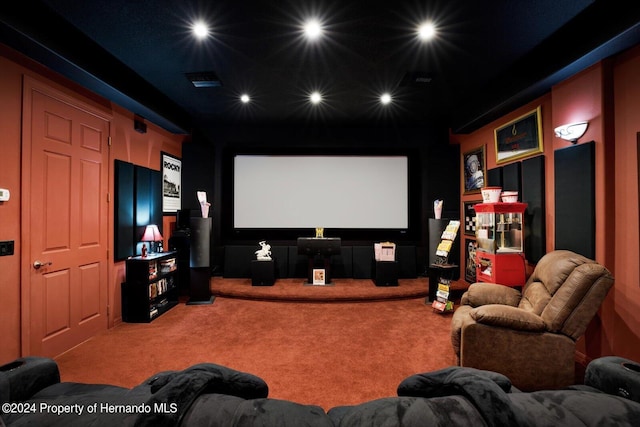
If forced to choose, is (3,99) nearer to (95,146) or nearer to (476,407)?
(95,146)

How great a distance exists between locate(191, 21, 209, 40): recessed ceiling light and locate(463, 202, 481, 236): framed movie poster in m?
4.31

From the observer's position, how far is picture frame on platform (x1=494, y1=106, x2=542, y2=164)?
10.4ft

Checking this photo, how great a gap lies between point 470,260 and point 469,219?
68 cm

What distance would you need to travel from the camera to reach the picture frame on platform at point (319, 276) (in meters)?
4.76

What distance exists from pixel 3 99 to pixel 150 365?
2485 mm

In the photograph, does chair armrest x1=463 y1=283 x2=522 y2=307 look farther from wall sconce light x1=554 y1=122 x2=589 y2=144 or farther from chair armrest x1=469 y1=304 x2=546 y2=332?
wall sconce light x1=554 y1=122 x2=589 y2=144

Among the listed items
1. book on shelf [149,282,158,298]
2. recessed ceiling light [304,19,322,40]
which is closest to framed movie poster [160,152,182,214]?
book on shelf [149,282,158,298]

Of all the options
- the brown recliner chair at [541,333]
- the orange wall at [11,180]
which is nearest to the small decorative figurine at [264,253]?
the orange wall at [11,180]

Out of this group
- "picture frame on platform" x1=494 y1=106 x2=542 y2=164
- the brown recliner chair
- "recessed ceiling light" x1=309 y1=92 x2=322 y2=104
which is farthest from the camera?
"recessed ceiling light" x1=309 y1=92 x2=322 y2=104

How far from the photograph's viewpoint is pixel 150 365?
2475 mm

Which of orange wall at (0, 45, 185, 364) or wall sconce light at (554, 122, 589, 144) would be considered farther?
wall sconce light at (554, 122, 589, 144)

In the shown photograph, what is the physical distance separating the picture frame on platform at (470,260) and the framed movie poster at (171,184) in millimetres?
4904

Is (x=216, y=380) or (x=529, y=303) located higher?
(x=216, y=380)

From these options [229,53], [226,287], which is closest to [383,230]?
[226,287]
